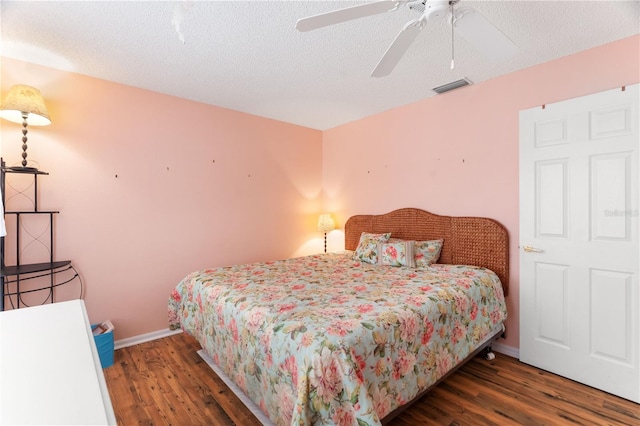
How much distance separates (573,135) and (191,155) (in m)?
3.41

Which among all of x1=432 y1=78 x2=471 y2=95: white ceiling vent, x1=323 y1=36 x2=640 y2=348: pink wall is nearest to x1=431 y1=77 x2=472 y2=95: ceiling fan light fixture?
x1=432 y1=78 x2=471 y2=95: white ceiling vent

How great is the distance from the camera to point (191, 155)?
316 cm

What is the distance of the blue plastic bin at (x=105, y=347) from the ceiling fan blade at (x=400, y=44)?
284 centimetres

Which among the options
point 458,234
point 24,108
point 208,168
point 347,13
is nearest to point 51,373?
point 347,13

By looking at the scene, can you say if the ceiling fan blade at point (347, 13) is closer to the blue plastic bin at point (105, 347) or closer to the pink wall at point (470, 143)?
the pink wall at point (470, 143)

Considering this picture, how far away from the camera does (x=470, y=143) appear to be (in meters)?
2.85

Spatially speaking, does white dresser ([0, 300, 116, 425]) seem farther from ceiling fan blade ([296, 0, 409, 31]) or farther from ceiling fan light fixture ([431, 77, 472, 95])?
ceiling fan light fixture ([431, 77, 472, 95])

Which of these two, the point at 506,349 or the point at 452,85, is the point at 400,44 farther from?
the point at 506,349

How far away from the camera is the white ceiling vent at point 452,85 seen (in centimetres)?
271

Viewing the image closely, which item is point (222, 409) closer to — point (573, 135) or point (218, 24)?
point (218, 24)

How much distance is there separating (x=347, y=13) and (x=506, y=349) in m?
2.89

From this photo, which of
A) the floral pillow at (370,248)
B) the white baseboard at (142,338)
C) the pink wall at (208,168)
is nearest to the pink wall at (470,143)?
the pink wall at (208,168)

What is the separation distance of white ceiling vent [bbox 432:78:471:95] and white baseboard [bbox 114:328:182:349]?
3587 mm

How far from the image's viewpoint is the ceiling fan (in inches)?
51.1
